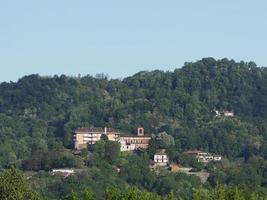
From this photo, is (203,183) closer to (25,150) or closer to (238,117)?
(25,150)

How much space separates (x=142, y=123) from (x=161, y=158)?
71.7ft

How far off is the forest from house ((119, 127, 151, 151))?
1.67 metres

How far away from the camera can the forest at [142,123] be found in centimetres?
11688

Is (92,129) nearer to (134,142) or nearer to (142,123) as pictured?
(134,142)

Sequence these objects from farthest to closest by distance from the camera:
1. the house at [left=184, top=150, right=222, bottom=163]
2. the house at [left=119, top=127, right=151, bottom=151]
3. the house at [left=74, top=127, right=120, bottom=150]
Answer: the house at [left=74, top=127, right=120, bottom=150] < the house at [left=119, top=127, right=151, bottom=151] < the house at [left=184, top=150, right=222, bottom=163]

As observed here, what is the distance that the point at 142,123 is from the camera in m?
156

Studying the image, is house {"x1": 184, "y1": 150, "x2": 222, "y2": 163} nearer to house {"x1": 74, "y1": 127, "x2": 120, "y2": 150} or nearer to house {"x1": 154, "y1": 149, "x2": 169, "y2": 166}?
house {"x1": 154, "y1": 149, "x2": 169, "y2": 166}

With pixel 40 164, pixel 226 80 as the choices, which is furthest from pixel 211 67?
pixel 40 164

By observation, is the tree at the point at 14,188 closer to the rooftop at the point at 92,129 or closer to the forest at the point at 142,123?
the forest at the point at 142,123

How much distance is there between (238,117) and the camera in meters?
164

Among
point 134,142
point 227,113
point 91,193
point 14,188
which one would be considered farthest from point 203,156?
point 91,193

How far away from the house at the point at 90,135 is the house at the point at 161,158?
25.7 feet

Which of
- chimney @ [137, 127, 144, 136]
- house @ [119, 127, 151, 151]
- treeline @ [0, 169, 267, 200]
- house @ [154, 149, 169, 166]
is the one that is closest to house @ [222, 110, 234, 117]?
chimney @ [137, 127, 144, 136]

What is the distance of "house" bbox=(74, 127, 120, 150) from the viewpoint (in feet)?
466
